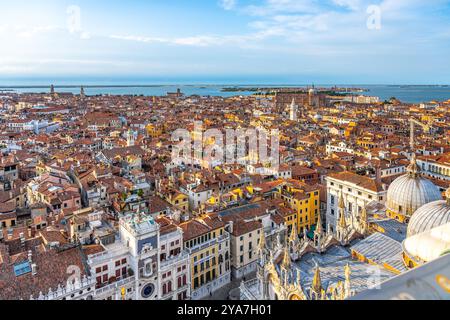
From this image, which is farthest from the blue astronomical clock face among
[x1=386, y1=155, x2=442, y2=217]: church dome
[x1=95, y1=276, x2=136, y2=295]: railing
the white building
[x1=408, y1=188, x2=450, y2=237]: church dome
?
the white building

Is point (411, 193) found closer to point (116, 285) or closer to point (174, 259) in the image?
point (174, 259)

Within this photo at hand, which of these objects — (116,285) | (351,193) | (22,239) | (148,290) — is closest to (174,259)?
(148,290)

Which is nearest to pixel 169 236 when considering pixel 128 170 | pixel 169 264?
pixel 169 264

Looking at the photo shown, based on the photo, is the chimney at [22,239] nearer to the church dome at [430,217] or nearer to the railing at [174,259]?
the railing at [174,259]
